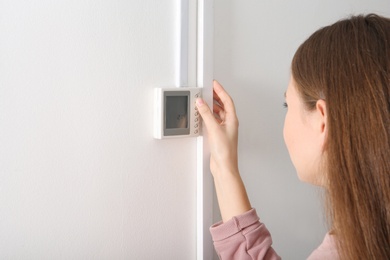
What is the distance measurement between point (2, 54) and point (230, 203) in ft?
1.73

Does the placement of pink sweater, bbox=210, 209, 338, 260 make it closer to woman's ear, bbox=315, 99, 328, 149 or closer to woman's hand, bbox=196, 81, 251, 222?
woman's hand, bbox=196, 81, 251, 222

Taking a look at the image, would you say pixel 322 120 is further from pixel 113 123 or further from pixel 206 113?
pixel 113 123

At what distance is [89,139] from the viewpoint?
2.93 feet

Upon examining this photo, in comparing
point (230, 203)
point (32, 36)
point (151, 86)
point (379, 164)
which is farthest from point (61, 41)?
point (379, 164)

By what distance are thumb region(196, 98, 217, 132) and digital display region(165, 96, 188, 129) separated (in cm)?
3

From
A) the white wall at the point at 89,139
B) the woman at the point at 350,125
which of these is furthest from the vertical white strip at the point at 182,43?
the woman at the point at 350,125

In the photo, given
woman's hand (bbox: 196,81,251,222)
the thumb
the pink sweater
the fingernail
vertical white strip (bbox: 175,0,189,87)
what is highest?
vertical white strip (bbox: 175,0,189,87)

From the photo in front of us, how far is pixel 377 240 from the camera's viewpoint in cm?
67

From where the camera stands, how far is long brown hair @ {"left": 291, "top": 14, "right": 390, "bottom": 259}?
0.66m

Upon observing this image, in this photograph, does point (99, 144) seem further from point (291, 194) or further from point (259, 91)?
point (291, 194)

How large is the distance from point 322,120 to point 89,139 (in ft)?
1.43

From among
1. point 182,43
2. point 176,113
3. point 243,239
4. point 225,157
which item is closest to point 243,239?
point 243,239

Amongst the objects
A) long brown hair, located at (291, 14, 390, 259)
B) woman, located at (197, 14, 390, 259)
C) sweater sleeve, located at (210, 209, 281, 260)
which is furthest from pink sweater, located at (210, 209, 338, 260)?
long brown hair, located at (291, 14, 390, 259)

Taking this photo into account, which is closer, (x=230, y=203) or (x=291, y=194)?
(x=230, y=203)
